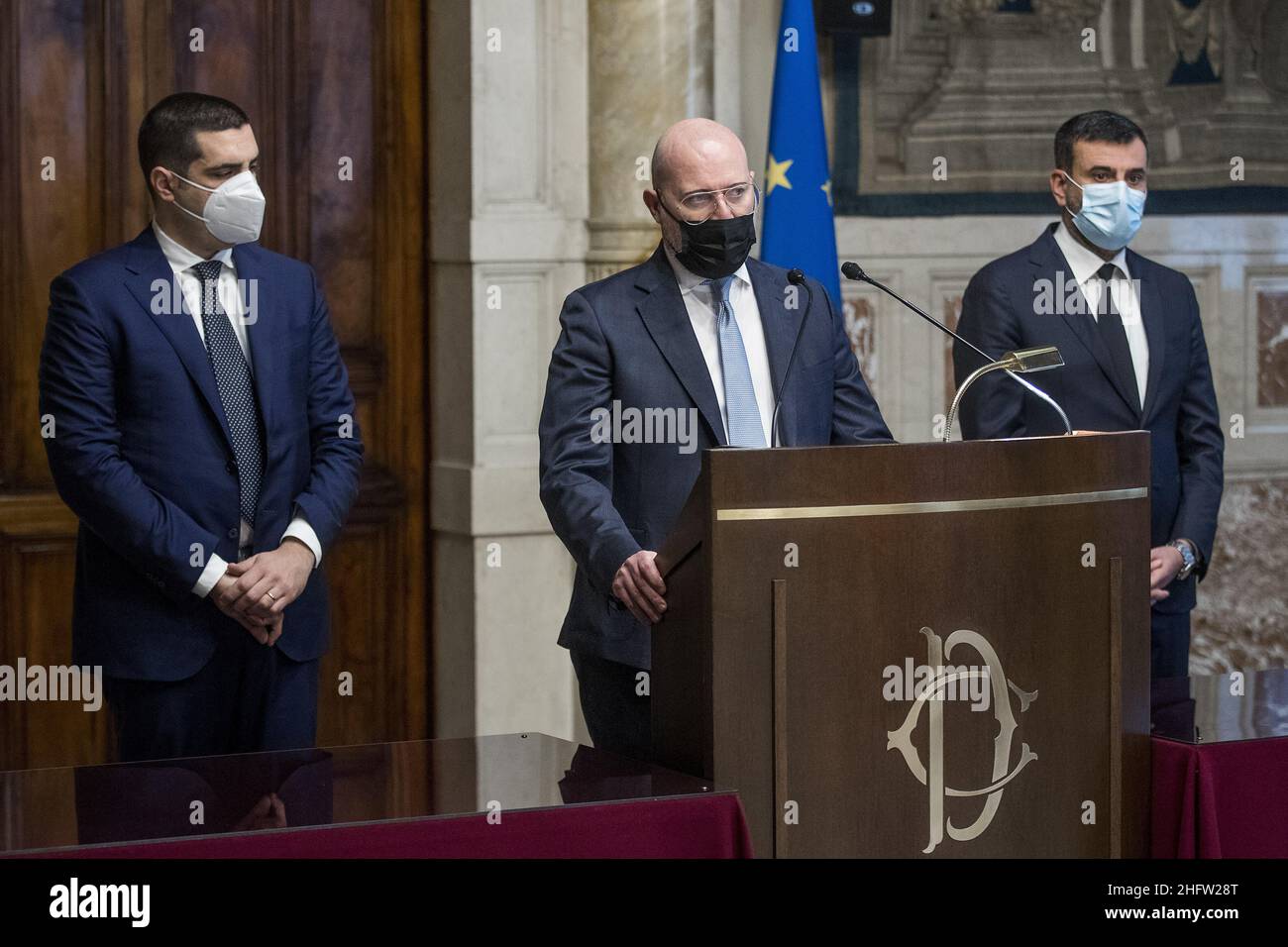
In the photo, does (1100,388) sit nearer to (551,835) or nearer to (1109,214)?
(1109,214)

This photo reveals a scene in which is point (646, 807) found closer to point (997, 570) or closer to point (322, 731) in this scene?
point (997, 570)

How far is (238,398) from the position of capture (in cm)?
378

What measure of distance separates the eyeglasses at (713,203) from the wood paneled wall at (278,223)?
2104 mm

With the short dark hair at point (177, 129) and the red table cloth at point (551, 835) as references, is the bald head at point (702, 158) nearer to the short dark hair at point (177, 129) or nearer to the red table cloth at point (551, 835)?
the short dark hair at point (177, 129)

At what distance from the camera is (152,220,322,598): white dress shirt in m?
3.76

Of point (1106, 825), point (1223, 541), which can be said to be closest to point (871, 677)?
point (1106, 825)

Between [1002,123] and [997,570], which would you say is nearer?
[997,570]

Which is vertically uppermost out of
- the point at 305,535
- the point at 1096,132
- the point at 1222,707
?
the point at 1096,132

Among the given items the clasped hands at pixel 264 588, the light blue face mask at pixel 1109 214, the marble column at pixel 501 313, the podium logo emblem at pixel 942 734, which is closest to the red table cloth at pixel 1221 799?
the podium logo emblem at pixel 942 734

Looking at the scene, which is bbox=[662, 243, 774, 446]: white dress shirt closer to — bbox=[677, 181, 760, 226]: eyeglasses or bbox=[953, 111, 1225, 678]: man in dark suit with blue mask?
bbox=[677, 181, 760, 226]: eyeglasses

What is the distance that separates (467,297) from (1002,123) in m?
2.00

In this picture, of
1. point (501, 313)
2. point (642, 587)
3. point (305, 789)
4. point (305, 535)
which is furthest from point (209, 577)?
point (501, 313)

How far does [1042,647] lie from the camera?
299cm

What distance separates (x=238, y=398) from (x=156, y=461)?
0.70 ft
